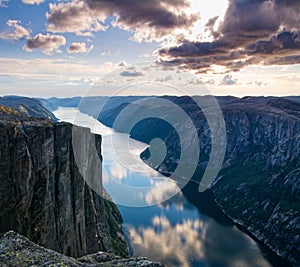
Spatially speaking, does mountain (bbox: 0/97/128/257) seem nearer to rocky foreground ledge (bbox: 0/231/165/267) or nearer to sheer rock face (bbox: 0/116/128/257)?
sheer rock face (bbox: 0/116/128/257)

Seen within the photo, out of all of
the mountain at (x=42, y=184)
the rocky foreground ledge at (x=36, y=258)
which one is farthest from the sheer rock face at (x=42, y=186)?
the rocky foreground ledge at (x=36, y=258)

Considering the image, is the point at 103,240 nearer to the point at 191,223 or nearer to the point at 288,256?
the point at 191,223

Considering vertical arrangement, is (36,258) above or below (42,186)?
below

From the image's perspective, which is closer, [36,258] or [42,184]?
[36,258]

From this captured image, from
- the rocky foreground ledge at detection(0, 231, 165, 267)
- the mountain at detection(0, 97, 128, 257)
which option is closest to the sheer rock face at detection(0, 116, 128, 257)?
the mountain at detection(0, 97, 128, 257)

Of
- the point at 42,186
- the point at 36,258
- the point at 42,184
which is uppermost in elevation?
the point at 42,184

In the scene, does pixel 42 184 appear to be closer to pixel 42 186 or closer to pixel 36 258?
pixel 42 186

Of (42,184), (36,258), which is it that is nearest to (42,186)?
(42,184)
